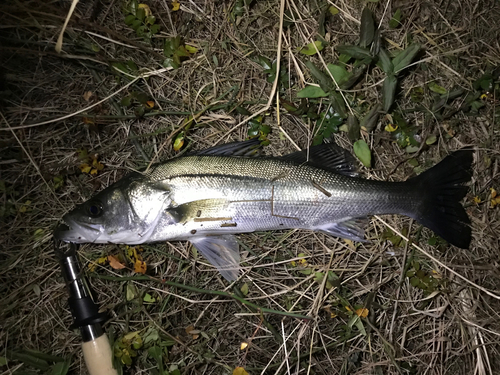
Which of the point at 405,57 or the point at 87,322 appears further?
the point at 405,57

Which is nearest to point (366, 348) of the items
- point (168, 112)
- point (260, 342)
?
point (260, 342)

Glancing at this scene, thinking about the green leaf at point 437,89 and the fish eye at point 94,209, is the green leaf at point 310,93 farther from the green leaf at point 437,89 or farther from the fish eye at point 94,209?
the fish eye at point 94,209

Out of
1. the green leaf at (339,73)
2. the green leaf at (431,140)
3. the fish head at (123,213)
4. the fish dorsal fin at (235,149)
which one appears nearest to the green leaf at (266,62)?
the green leaf at (339,73)

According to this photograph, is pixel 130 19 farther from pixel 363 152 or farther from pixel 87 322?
pixel 87 322

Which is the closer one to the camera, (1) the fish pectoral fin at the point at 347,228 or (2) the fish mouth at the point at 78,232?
(2) the fish mouth at the point at 78,232

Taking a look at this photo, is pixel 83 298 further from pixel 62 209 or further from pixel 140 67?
pixel 140 67

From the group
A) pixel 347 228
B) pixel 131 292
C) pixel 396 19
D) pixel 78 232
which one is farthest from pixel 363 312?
pixel 396 19

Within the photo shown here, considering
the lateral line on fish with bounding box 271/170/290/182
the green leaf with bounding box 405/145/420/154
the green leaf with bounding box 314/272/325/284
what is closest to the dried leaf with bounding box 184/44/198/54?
the lateral line on fish with bounding box 271/170/290/182
